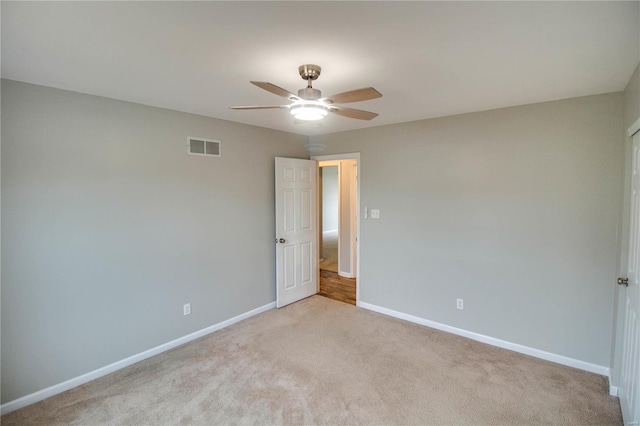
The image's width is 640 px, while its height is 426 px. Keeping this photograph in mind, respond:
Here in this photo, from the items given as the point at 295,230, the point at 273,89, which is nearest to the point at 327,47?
the point at 273,89

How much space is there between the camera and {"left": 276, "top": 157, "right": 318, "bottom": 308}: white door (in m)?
4.10

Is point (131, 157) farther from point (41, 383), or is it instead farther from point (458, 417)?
point (458, 417)

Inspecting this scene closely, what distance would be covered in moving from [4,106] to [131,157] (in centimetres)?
85

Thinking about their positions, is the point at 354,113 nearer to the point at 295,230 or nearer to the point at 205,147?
the point at 205,147

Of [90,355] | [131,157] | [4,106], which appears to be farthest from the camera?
[131,157]

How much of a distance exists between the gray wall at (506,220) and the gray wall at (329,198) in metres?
6.86

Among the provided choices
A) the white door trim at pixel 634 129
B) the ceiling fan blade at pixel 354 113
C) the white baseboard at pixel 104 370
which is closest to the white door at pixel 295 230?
the white baseboard at pixel 104 370

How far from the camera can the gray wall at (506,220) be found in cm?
259

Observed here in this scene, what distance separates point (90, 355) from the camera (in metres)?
2.58

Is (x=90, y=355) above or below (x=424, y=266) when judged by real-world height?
below

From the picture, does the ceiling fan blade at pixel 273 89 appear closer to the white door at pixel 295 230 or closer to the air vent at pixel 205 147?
the air vent at pixel 205 147

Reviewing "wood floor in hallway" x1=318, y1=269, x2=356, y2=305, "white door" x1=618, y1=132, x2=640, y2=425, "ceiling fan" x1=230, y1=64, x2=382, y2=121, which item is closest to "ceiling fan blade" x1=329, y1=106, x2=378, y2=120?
"ceiling fan" x1=230, y1=64, x2=382, y2=121

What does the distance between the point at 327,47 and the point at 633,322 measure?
2.59m

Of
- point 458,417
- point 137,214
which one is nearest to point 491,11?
point 458,417
